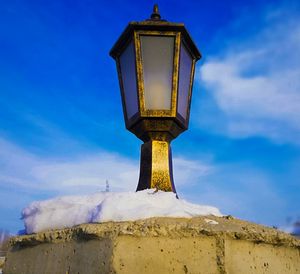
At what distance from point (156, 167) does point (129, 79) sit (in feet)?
2.05

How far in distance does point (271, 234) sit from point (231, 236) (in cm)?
27

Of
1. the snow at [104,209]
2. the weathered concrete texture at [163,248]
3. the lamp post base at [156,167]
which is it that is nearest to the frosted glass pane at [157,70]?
the lamp post base at [156,167]

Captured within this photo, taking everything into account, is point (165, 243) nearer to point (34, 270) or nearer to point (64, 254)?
point (64, 254)

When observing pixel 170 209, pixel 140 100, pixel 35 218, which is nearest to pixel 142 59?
pixel 140 100

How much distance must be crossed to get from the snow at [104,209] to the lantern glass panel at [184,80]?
0.65 metres

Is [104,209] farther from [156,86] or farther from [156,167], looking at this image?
[156,86]

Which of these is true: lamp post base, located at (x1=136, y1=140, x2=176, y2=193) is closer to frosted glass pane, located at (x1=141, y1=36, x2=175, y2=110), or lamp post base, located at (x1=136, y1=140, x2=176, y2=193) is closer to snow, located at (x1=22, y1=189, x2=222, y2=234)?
snow, located at (x1=22, y1=189, x2=222, y2=234)

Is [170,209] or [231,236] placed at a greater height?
[170,209]

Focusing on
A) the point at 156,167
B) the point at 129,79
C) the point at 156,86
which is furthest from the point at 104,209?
the point at 129,79

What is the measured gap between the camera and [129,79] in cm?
230

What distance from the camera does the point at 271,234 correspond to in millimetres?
1700

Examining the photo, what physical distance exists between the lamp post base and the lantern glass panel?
0.27 m

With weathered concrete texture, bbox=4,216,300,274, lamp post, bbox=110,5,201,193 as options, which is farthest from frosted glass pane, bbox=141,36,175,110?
weathered concrete texture, bbox=4,216,300,274

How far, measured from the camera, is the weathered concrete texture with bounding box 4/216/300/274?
1.44 meters
